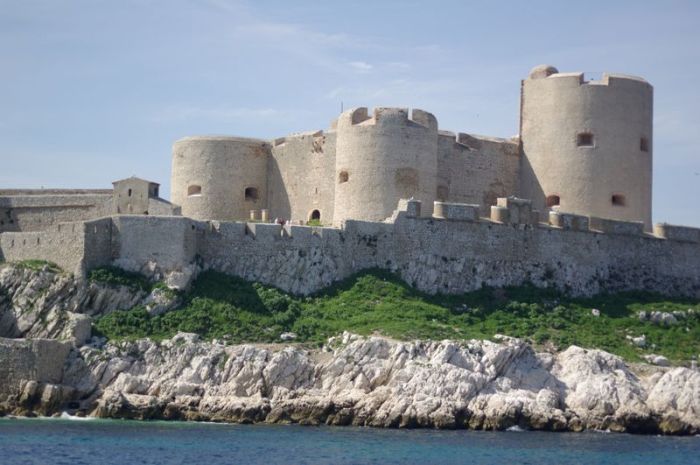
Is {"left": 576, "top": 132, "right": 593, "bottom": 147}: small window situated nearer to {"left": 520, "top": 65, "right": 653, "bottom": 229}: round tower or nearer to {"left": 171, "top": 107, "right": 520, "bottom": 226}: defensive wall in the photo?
{"left": 520, "top": 65, "right": 653, "bottom": 229}: round tower

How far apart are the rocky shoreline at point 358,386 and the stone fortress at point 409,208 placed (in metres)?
4.28

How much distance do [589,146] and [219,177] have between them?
1297 centimetres

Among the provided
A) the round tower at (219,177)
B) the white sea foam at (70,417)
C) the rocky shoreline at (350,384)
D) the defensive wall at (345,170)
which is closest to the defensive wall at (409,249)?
the defensive wall at (345,170)

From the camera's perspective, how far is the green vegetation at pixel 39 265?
49.1 meters

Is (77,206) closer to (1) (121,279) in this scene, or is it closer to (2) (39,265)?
(2) (39,265)

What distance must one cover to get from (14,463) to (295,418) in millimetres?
9349

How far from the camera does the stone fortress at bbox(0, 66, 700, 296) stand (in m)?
50.5

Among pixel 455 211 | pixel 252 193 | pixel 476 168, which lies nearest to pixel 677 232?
pixel 476 168

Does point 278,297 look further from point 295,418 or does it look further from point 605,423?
point 605,423

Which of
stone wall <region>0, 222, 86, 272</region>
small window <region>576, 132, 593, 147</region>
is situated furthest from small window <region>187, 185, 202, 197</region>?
small window <region>576, 132, 593, 147</region>

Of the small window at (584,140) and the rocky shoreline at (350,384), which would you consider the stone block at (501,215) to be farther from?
the rocky shoreline at (350,384)

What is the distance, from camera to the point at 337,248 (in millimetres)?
51281

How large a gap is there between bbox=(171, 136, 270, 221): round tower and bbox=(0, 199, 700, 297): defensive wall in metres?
5.91

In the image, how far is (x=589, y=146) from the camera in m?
56.3
